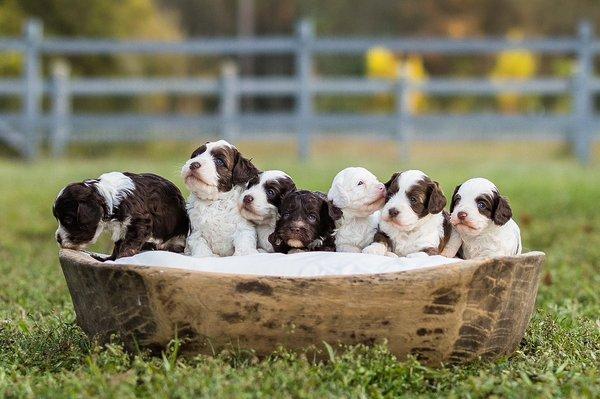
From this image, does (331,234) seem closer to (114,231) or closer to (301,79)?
(114,231)

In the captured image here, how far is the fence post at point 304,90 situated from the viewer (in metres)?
15.7

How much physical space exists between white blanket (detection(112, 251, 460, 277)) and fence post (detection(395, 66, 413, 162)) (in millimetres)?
12131

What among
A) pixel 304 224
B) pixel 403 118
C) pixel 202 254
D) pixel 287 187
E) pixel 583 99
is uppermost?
A: pixel 287 187

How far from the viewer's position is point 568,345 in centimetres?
426

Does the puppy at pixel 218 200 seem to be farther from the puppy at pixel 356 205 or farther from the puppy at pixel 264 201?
the puppy at pixel 356 205

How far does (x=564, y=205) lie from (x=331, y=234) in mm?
6058

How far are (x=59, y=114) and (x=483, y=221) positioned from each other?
14.0 meters

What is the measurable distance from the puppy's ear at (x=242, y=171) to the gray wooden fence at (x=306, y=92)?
11.7 metres

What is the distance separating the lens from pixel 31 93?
16.7 metres

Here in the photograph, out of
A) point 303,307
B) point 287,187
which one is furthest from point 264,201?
point 303,307

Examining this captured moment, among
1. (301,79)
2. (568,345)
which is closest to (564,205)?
(568,345)

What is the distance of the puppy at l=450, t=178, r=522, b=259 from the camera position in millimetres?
3848

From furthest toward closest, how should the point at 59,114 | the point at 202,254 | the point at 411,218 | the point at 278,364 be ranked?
the point at 59,114 < the point at 202,254 < the point at 411,218 < the point at 278,364

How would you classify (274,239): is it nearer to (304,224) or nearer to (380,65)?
(304,224)
